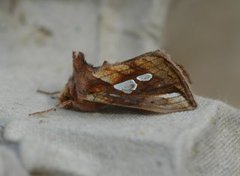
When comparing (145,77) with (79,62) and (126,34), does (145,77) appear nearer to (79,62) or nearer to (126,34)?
(79,62)

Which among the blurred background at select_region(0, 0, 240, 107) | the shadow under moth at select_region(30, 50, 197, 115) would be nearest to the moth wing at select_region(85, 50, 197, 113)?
the shadow under moth at select_region(30, 50, 197, 115)

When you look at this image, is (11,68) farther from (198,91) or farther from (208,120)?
(208,120)

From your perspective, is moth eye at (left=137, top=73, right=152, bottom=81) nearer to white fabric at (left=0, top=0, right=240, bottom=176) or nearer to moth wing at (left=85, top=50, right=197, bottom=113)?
moth wing at (left=85, top=50, right=197, bottom=113)

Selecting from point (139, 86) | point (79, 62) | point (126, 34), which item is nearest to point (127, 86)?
point (139, 86)

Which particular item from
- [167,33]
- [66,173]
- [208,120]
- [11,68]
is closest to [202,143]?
[208,120]

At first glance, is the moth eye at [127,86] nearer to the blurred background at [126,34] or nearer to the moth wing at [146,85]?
the moth wing at [146,85]

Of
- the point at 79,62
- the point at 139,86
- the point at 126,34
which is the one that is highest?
the point at 126,34
